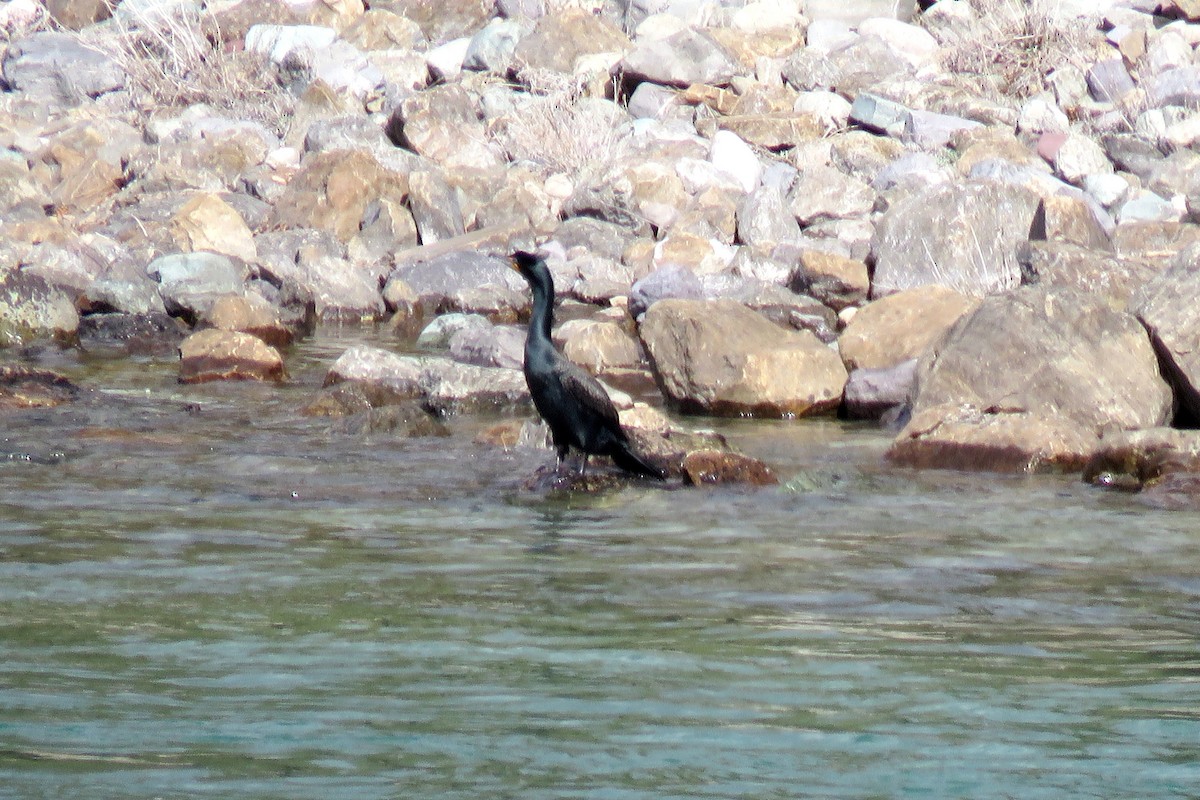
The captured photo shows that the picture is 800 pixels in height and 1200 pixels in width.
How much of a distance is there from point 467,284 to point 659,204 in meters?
2.67

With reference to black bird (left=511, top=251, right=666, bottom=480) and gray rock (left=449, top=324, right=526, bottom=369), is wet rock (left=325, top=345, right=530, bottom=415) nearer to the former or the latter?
gray rock (left=449, top=324, right=526, bottom=369)

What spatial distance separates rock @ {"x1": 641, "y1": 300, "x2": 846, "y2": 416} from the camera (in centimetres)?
1177

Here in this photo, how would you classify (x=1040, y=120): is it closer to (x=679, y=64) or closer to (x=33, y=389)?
(x=679, y=64)

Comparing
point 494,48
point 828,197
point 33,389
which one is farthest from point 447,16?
point 33,389

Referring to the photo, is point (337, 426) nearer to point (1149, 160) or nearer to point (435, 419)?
point (435, 419)

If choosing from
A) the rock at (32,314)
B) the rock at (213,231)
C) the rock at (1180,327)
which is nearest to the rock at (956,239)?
the rock at (1180,327)

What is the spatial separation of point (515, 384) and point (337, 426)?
1.53m

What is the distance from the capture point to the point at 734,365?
1176cm

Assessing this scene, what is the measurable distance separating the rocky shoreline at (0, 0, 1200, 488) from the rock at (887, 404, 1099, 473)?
0.02 metres

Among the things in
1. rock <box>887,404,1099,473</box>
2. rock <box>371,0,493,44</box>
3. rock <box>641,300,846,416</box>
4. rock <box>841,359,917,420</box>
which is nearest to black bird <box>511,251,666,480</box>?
rock <box>887,404,1099,473</box>

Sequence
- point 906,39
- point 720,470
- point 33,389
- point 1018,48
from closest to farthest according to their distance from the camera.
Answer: point 720,470
point 33,389
point 1018,48
point 906,39

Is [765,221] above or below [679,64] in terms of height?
below

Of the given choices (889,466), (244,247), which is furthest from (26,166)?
(889,466)

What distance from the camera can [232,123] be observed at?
72.7 ft
